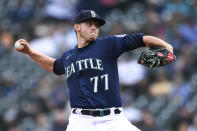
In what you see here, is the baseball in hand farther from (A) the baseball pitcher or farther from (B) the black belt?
(B) the black belt

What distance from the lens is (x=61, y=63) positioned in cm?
579

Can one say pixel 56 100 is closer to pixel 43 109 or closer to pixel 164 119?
pixel 43 109

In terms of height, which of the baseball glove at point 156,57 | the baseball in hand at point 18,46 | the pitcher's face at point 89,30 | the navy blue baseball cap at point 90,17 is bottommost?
the baseball glove at point 156,57

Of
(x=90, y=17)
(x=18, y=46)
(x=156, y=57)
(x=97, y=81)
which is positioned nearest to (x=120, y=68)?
(x=18, y=46)

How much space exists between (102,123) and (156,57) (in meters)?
0.84

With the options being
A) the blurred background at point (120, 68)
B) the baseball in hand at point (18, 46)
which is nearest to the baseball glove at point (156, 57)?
the baseball in hand at point (18, 46)

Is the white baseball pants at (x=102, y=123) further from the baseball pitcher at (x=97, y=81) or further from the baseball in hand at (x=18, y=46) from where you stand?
the baseball in hand at (x=18, y=46)

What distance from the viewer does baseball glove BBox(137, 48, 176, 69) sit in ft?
15.8

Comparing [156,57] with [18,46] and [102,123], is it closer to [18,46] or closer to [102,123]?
[102,123]

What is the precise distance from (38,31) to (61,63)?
6.20m

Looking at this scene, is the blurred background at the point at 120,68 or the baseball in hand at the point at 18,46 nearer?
the baseball in hand at the point at 18,46

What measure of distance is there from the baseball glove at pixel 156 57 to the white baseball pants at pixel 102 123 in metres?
0.61

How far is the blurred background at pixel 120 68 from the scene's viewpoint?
965 centimetres

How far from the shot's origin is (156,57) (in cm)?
484
